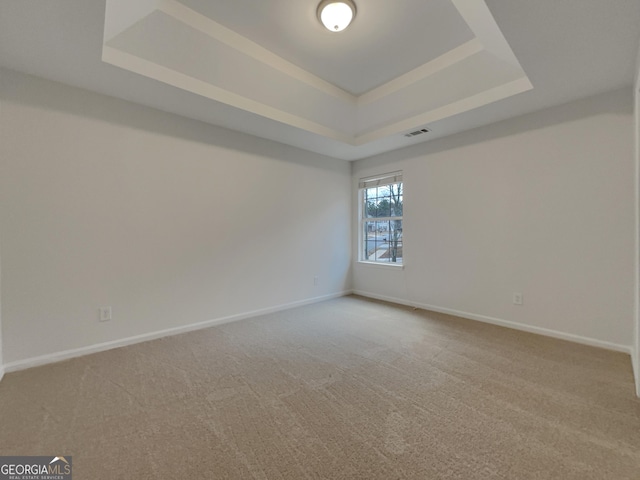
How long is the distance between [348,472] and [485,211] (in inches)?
128

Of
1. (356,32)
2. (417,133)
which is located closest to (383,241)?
(417,133)

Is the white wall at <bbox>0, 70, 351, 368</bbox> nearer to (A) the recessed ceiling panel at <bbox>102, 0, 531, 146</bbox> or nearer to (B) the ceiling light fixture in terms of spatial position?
(A) the recessed ceiling panel at <bbox>102, 0, 531, 146</bbox>

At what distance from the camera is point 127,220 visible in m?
2.79

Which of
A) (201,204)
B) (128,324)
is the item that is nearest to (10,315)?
(128,324)

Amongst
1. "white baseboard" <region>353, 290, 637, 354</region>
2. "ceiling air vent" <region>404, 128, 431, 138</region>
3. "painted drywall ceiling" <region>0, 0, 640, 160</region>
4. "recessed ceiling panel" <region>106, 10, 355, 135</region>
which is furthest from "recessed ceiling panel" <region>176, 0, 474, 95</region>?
"white baseboard" <region>353, 290, 637, 354</region>

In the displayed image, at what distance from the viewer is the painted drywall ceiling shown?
1824 mm

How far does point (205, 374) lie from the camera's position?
2.21m

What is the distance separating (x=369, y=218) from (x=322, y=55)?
9.28 ft

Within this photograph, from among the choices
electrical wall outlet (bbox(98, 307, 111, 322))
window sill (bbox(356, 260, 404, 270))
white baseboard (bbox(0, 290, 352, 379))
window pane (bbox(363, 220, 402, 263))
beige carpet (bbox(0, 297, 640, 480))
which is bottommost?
beige carpet (bbox(0, 297, 640, 480))

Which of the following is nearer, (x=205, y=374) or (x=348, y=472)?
(x=348, y=472)

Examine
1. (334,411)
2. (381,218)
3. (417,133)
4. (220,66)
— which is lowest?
(334,411)

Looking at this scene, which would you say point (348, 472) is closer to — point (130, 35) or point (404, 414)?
point (404, 414)

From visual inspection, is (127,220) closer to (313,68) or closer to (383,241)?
(313,68)

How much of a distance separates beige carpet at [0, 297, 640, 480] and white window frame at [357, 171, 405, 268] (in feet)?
6.51
